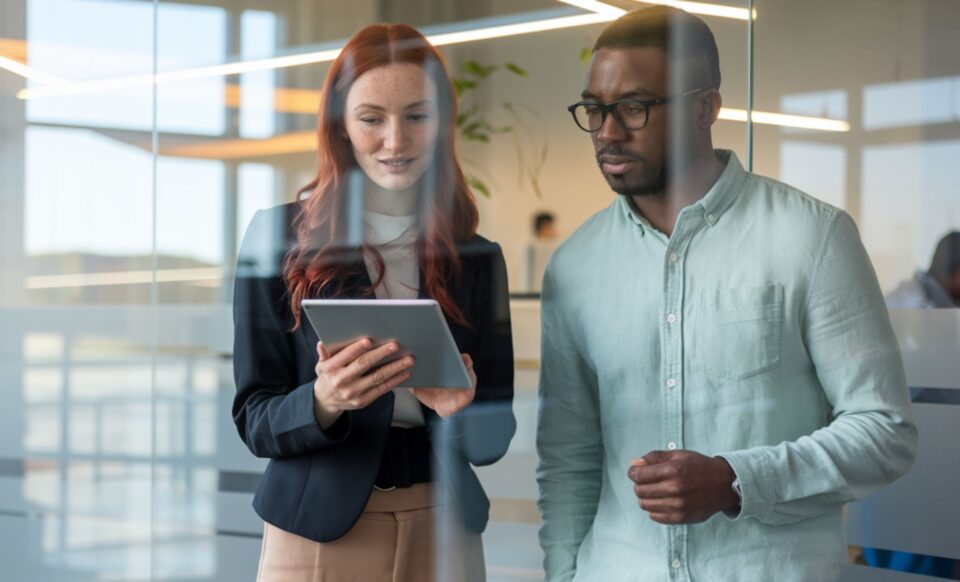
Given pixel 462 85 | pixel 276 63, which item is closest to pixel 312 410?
pixel 462 85

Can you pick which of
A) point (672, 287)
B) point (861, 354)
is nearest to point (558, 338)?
point (672, 287)

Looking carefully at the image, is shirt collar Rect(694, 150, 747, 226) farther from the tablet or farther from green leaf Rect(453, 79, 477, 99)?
green leaf Rect(453, 79, 477, 99)

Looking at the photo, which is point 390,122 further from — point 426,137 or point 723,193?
point 723,193

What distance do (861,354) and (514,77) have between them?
1039 millimetres

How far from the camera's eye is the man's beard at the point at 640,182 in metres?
2.12

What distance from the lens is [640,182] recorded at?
2.15m

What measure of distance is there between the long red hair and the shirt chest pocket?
0.45 metres

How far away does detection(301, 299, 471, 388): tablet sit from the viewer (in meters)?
1.85

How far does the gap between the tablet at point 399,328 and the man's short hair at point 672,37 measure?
67cm

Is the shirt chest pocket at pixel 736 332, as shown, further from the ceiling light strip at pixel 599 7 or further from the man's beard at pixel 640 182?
the ceiling light strip at pixel 599 7

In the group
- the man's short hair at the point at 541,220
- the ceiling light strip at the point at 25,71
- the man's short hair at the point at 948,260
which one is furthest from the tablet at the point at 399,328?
the ceiling light strip at the point at 25,71

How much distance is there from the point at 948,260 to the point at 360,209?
122 centimetres

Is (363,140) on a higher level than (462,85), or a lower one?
lower

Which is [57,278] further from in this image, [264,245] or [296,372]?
→ [296,372]
